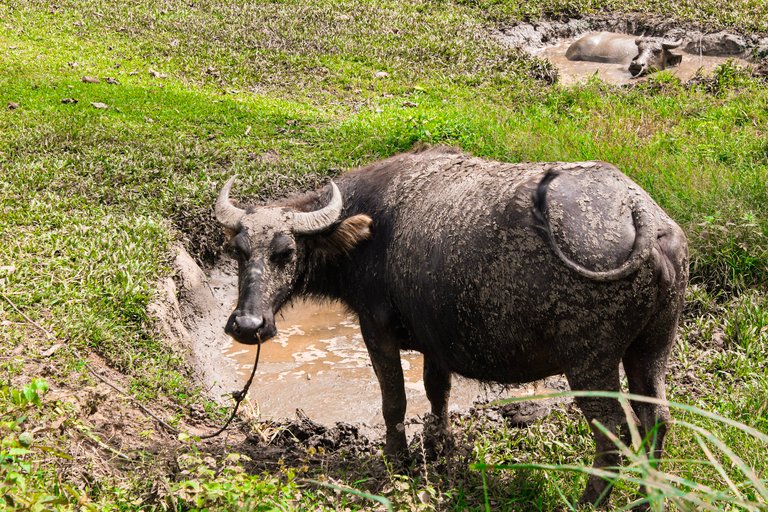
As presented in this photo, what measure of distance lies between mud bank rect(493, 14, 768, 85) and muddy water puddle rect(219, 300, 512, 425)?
6542mm

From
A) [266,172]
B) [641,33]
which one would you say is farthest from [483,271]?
[641,33]

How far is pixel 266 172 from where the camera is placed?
22.4 feet

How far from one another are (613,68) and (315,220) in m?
8.99

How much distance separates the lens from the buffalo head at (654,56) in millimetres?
10859

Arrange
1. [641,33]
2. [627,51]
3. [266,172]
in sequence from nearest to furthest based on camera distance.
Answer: [266,172]
[627,51]
[641,33]

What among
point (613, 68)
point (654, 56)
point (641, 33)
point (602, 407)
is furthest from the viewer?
point (641, 33)

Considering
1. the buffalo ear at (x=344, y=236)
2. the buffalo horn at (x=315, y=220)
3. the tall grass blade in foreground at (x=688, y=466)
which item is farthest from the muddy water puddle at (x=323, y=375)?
the tall grass blade in foreground at (x=688, y=466)

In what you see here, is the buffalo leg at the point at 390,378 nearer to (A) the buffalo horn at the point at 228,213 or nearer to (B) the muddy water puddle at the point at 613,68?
(A) the buffalo horn at the point at 228,213

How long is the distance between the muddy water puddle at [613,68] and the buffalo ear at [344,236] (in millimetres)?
7501

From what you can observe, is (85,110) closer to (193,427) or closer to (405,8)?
(193,427)

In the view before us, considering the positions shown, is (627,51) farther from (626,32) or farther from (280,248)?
(280,248)

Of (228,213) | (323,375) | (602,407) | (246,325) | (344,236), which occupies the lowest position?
(323,375)

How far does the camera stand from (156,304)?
5043 millimetres

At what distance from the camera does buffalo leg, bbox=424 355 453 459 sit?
12.8 feet
